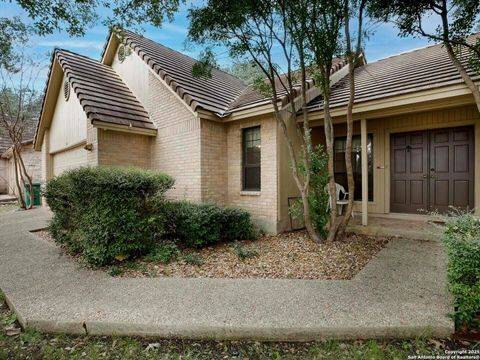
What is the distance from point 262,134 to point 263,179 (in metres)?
1.24

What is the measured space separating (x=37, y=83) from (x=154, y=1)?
12731 mm

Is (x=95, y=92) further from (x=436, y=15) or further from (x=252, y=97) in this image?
(x=436, y=15)

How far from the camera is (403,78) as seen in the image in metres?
6.86

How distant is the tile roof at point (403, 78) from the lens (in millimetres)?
5707

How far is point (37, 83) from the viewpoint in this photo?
13.8 meters

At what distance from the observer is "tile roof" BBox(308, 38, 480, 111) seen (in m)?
5.71

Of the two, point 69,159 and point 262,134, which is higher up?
point 262,134

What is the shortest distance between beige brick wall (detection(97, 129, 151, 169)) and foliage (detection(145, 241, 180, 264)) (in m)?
3.74

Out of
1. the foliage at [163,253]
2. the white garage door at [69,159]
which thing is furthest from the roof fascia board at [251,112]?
the white garage door at [69,159]

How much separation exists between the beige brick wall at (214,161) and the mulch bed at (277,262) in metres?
2.03

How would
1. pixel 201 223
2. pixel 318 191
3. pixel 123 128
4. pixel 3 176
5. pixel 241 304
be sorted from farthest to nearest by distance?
1. pixel 3 176
2. pixel 123 128
3. pixel 318 191
4. pixel 201 223
5. pixel 241 304

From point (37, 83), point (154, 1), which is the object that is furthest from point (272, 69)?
point (37, 83)

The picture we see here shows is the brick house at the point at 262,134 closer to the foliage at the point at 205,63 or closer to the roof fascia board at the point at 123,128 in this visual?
the roof fascia board at the point at 123,128

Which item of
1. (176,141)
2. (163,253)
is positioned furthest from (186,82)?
(163,253)
